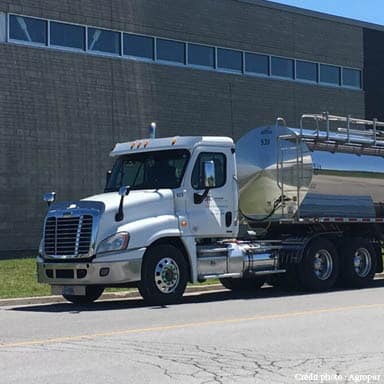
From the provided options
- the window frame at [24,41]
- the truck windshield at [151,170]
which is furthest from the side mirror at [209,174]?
the window frame at [24,41]

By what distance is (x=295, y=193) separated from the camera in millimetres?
16109

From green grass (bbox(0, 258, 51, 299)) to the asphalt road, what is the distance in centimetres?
174

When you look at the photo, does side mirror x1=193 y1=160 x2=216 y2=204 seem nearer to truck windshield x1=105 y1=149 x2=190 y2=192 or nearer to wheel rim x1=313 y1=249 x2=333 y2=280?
truck windshield x1=105 y1=149 x2=190 y2=192

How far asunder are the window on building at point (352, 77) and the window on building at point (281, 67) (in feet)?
11.0

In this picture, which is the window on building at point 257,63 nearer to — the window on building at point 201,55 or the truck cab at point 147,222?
the window on building at point 201,55

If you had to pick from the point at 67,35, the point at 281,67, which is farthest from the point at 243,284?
the point at 281,67

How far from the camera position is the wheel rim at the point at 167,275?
45.1ft

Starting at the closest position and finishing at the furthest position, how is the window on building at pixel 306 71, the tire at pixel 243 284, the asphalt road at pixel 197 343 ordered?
the asphalt road at pixel 197 343, the tire at pixel 243 284, the window on building at pixel 306 71

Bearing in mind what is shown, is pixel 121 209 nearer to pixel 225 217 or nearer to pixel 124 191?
pixel 124 191

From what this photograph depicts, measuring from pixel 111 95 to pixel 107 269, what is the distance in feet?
46.1

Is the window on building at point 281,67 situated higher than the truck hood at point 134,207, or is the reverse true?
the window on building at point 281,67

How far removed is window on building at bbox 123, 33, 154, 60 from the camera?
27.0 meters

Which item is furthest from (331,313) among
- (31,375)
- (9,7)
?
(9,7)

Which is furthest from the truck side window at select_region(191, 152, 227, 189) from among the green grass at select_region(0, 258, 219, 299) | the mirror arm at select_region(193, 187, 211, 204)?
the green grass at select_region(0, 258, 219, 299)
